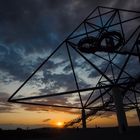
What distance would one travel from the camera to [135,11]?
2383 cm

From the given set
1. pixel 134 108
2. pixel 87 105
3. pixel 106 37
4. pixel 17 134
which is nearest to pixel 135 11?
pixel 106 37

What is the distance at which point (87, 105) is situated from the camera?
3250 cm

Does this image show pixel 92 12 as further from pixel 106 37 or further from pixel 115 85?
pixel 115 85

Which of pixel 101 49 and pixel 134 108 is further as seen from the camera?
pixel 134 108

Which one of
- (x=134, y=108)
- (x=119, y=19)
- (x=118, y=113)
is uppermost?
(x=119, y=19)

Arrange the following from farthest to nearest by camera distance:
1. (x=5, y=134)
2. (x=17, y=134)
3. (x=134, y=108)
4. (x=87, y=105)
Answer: (x=134, y=108) < (x=87, y=105) < (x=17, y=134) < (x=5, y=134)

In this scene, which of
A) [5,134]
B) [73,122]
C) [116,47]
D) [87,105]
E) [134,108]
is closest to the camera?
[5,134]

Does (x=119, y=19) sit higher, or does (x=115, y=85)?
(x=119, y=19)

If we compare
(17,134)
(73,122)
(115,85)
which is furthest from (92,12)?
(73,122)

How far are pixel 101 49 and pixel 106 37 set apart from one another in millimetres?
1369

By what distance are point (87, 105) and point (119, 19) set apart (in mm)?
13471

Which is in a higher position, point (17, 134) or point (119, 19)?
point (119, 19)

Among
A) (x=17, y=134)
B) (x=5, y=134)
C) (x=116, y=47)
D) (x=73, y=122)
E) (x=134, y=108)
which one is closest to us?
(x=5, y=134)

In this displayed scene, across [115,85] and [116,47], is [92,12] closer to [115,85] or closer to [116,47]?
[116,47]
